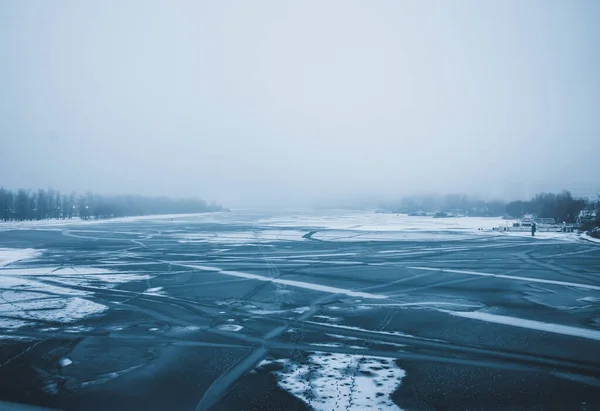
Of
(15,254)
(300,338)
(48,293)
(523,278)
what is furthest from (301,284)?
(15,254)

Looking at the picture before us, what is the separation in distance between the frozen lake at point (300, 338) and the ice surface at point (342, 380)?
3cm

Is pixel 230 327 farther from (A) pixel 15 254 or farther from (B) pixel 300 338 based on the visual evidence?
(A) pixel 15 254

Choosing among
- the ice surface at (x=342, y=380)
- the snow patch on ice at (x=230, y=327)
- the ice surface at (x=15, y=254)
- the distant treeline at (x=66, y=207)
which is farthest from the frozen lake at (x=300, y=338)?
the distant treeline at (x=66, y=207)

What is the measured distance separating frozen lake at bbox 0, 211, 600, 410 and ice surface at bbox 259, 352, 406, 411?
3 centimetres

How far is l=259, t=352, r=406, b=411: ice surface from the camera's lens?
19.5ft

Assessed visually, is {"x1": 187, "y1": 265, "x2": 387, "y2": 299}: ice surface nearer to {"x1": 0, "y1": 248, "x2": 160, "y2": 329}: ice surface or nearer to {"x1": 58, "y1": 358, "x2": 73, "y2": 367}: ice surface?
{"x1": 0, "y1": 248, "x2": 160, "y2": 329}: ice surface

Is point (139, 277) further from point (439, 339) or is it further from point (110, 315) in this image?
point (439, 339)

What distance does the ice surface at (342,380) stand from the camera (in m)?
5.94

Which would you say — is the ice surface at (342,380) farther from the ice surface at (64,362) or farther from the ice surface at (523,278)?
the ice surface at (523,278)

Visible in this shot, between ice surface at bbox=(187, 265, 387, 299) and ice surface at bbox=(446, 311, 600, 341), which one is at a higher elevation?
ice surface at bbox=(187, 265, 387, 299)

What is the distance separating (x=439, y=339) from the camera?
877 centimetres

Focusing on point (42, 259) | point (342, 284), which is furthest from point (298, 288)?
point (42, 259)

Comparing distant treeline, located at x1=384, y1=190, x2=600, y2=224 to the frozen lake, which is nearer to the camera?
the frozen lake

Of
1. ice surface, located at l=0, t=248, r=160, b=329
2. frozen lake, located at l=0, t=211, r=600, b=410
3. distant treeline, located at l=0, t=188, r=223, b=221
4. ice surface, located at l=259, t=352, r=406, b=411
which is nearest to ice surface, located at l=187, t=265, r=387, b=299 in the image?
frozen lake, located at l=0, t=211, r=600, b=410
